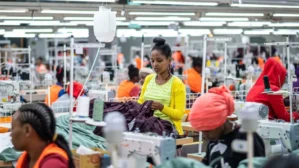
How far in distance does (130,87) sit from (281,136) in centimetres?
515

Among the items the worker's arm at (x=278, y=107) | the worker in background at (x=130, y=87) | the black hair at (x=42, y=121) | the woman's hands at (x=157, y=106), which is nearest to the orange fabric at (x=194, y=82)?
the worker in background at (x=130, y=87)

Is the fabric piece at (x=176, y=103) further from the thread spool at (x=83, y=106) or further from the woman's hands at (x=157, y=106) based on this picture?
the thread spool at (x=83, y=106)

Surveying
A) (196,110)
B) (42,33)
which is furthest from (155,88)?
(42,33)

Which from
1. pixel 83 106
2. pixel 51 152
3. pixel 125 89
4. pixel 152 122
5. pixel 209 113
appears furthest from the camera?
pixel 125 89

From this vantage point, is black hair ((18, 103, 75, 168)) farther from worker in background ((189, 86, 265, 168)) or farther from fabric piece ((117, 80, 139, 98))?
fabric piece ((117, 80, 139, 98))

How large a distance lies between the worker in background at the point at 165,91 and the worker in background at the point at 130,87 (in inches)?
160

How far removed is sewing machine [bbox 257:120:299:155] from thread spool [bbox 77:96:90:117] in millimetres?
1188

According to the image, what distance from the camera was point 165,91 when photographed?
4.09 metres

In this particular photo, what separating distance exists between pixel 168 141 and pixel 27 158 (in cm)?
74

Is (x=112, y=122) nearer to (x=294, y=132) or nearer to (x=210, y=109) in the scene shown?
(x=210, y=109)

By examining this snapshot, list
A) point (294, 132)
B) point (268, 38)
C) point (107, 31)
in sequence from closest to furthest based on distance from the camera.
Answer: point (294, 132) < point (107, 31) < point (268, 38)

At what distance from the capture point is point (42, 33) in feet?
49.4

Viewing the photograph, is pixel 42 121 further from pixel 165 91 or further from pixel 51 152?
pixel 165 91

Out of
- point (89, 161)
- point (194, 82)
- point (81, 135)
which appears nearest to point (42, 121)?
point (89, 161)
